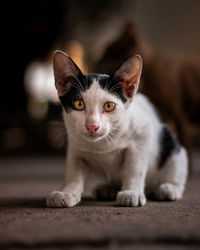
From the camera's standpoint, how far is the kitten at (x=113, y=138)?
3.90 feet

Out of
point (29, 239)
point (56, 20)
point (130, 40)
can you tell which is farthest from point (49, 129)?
point (29, 239)

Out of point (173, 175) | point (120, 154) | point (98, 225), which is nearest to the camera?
point (98, 225)

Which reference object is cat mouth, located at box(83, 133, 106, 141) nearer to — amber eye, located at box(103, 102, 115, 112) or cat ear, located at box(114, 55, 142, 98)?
amber eye, located at box(103, 102, 115, 112)

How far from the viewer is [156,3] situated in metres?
5.35

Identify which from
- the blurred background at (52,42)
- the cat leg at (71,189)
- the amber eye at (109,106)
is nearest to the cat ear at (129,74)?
the amber eye at (109,106)

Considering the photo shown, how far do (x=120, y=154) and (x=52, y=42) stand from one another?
4.36 m

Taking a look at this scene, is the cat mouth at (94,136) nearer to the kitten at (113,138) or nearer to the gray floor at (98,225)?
the kitten at (113,138)

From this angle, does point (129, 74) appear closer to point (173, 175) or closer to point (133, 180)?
point (133, 180)

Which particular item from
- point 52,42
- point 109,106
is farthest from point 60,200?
point 52,42

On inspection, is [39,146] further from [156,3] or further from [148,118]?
[148,118]

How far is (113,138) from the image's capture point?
1293mm

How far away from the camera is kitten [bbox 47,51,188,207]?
1.19 metres

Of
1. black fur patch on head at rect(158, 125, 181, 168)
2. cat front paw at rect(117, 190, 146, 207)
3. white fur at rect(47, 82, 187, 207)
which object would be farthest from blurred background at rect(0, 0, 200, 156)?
cat front paw at rect(117, 190, 146, 207)

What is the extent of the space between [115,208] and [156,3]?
15.6ft
